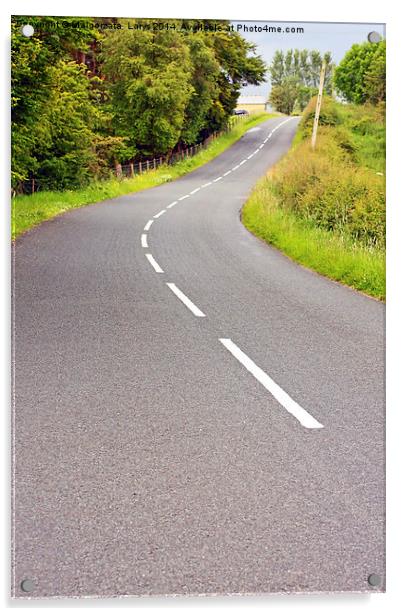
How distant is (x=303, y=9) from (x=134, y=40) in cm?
93

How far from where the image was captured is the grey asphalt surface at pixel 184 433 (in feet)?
8.91

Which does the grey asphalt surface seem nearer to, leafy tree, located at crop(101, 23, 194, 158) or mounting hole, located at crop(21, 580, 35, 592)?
mounting hole, located at crop(21, 580, 35, 592)

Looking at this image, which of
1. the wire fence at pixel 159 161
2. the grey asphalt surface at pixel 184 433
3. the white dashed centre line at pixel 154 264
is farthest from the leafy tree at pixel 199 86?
the white dashed centre line at pixel 154 264

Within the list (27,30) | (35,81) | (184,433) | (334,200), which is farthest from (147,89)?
(334,200)

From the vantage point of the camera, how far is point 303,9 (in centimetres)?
360

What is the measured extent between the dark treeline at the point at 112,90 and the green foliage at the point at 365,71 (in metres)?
0.49

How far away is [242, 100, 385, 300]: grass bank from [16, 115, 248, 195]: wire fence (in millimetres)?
575

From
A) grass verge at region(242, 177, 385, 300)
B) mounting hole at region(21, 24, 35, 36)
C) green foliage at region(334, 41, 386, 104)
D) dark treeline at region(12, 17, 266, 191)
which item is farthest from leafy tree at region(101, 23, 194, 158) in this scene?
grass verge at region(242, 177, 385, 300)

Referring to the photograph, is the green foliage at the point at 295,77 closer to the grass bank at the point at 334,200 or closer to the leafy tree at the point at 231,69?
the leafy tree at the point at 231,69

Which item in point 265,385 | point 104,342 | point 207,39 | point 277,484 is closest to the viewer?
point 277,484

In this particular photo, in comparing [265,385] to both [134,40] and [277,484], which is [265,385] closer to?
[277,484]

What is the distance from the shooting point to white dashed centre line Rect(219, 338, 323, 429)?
4.39m

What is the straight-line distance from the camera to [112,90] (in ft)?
15.2
